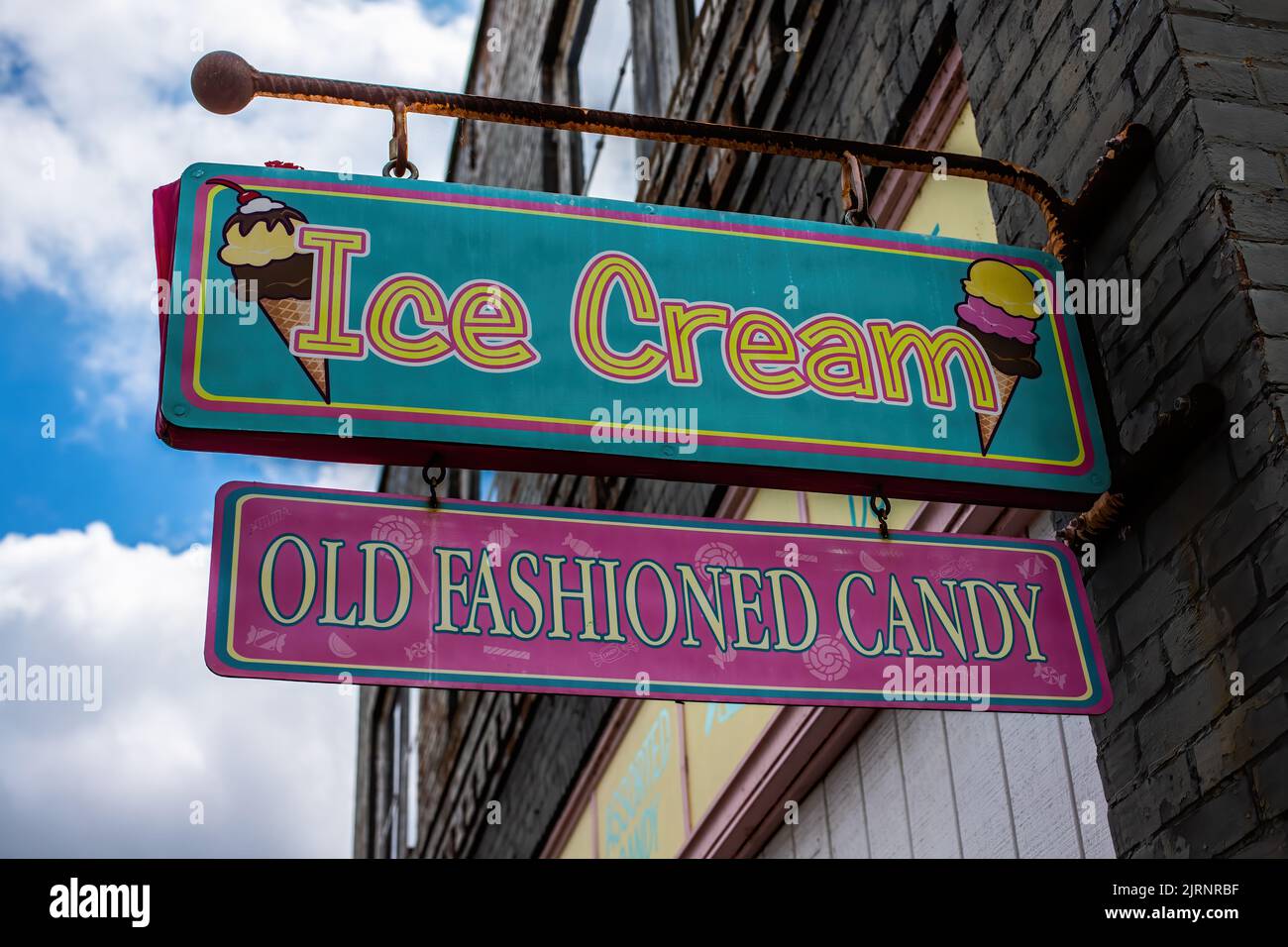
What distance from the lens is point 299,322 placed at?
3217 mm

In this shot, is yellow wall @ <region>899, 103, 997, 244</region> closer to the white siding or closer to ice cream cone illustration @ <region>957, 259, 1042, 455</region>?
ice cream cone illustration @ <region>957, 259, 1042, 455</region>

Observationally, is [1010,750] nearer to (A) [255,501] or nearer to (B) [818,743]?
(B) [818,743]

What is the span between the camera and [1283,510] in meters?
2.96

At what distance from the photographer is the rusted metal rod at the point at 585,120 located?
134 inches

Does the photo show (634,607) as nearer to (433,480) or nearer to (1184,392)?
(433,480)

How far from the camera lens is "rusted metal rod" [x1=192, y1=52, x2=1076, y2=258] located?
3.41m

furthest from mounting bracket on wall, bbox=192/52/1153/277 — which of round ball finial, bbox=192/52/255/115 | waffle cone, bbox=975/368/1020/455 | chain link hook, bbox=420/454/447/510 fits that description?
chain link hook, bbox=420/454/447/510

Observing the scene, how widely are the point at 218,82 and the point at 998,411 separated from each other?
6.39 feet

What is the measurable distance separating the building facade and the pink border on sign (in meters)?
0.15

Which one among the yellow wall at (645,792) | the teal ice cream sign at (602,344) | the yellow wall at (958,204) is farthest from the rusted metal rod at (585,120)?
the yellow wall at (645,792)

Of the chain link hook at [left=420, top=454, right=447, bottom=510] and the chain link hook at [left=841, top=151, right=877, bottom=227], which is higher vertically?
the chain link hook at [left=841, top=151, right=877, bottom=227]

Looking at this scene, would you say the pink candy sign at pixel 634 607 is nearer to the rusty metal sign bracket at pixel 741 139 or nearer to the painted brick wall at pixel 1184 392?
the painted brick wall at pixel 1184 392

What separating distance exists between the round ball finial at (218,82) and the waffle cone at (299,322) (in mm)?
522
